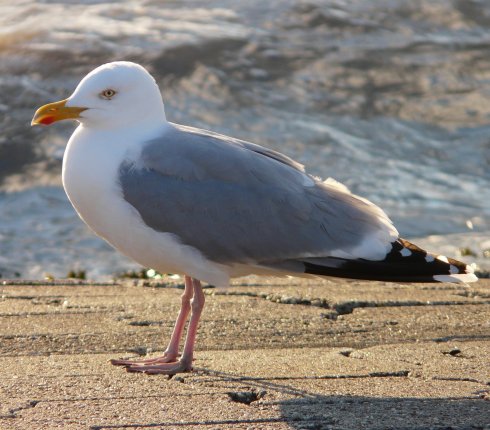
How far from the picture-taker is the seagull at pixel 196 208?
135 inches

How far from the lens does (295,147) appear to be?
946 cm

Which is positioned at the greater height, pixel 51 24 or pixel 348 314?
pixel 348 314

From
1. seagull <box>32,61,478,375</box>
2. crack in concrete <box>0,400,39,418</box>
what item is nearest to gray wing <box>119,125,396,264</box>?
seagull <box>32,61,478,375</box>

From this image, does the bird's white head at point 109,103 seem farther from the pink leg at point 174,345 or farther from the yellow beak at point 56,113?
the pink leg at point 174,345

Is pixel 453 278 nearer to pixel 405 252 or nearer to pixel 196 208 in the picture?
pixel 405 252

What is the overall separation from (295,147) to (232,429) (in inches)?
270

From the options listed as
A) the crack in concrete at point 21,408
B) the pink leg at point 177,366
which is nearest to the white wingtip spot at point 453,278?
the pink leg at point 177,366

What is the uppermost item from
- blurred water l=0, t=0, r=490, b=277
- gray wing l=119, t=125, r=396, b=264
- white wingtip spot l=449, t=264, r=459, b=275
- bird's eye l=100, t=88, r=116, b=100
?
bird's eye l=100, t=88, r=116, b=100

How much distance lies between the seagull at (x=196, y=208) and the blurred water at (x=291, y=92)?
3.31 m

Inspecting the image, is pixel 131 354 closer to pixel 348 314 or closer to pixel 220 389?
pixel 220 389

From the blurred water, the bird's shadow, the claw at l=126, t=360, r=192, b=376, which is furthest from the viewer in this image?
the blurred water

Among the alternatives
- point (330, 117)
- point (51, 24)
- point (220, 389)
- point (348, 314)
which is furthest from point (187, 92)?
point (220, 389)

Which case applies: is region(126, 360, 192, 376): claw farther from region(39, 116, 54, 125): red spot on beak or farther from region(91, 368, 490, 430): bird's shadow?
region(39, 116, 54, 125): red spot on beak

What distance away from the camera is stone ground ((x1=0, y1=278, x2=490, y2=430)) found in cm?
287
